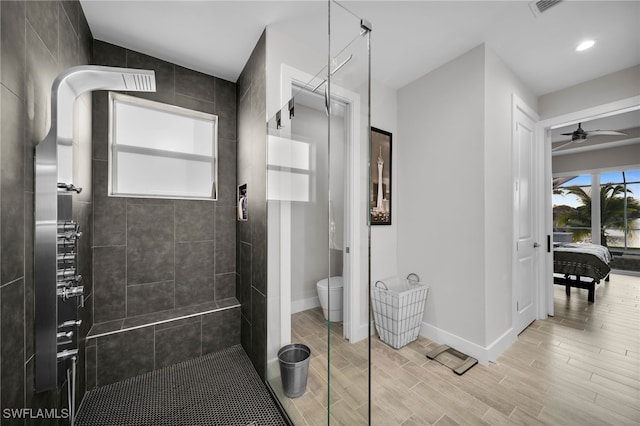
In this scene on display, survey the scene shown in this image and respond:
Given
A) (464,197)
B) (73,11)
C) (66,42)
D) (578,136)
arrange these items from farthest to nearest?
1. (578,136)
2. (464,197)
3. (73,11)
4. (66,42)

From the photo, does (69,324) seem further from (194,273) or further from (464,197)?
(464,197)

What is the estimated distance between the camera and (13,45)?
91 centimetres

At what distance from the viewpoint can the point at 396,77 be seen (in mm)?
2566

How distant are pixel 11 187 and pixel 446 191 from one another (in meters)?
2.71

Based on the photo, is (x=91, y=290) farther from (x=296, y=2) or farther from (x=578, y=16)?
(x=578, y=16)

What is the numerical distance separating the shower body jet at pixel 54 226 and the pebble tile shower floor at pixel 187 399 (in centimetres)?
74

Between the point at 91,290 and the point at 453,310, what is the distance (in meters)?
2.97

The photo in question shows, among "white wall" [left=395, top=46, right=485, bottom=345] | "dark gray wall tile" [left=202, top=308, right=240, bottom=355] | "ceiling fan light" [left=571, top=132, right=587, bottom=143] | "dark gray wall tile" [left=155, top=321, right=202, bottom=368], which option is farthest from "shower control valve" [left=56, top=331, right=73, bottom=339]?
"ceiling fan light" [left=571, top=132, right=587, bottom=143]

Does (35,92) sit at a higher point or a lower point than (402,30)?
lower

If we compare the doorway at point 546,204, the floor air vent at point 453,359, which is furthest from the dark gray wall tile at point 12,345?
the doorway at point 546,204

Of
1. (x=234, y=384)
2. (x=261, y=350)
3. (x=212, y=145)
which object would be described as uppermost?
(x=212, y=145)

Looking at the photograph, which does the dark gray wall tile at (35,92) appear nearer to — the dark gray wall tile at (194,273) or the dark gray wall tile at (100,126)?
the dark gray wall tile at (100,126)

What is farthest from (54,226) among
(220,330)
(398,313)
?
(398,313)

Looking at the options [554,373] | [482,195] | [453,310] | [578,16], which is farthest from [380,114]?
[554,373]
